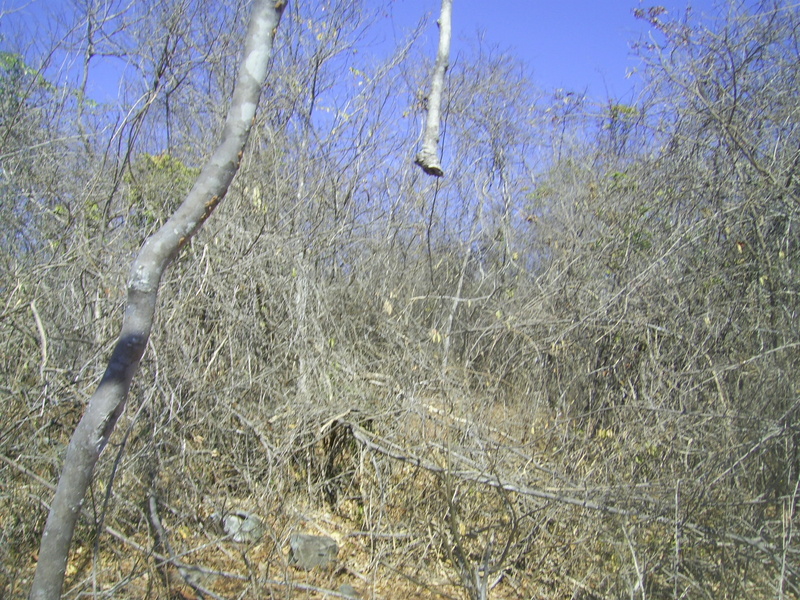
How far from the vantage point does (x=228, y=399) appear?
5348mm

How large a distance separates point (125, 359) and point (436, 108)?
7.40 ft

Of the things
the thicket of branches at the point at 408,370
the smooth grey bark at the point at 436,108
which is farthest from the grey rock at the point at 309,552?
the smooth grey bark at the point at 436,108

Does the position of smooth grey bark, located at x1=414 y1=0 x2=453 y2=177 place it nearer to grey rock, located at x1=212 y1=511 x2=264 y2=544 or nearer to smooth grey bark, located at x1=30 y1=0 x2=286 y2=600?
smooth grey bark, located at x1=30 y1=0 x2=286 y2=600

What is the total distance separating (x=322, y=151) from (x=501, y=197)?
12.5ft

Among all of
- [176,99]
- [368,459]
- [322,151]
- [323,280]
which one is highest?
[176,99]

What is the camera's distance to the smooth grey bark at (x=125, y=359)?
100 inches

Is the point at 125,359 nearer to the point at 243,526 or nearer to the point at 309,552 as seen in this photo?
the point at 243,526

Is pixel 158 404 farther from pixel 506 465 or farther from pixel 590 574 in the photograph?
pixel 590 574

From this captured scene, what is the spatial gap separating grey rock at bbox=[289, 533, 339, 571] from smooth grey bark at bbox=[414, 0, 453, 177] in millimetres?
2793

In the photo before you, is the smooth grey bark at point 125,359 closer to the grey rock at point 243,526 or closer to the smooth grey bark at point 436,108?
the smooth grey bark at point 436,108

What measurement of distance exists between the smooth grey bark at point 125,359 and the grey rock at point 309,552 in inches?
96.1

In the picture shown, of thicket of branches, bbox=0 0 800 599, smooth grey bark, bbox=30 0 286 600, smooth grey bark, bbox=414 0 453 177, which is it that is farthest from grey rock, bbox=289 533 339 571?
smooth grey bark, bbox=414 0 453 177

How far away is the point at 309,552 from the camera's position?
16.0 feet

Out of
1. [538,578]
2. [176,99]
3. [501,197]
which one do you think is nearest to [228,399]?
[538,578]
